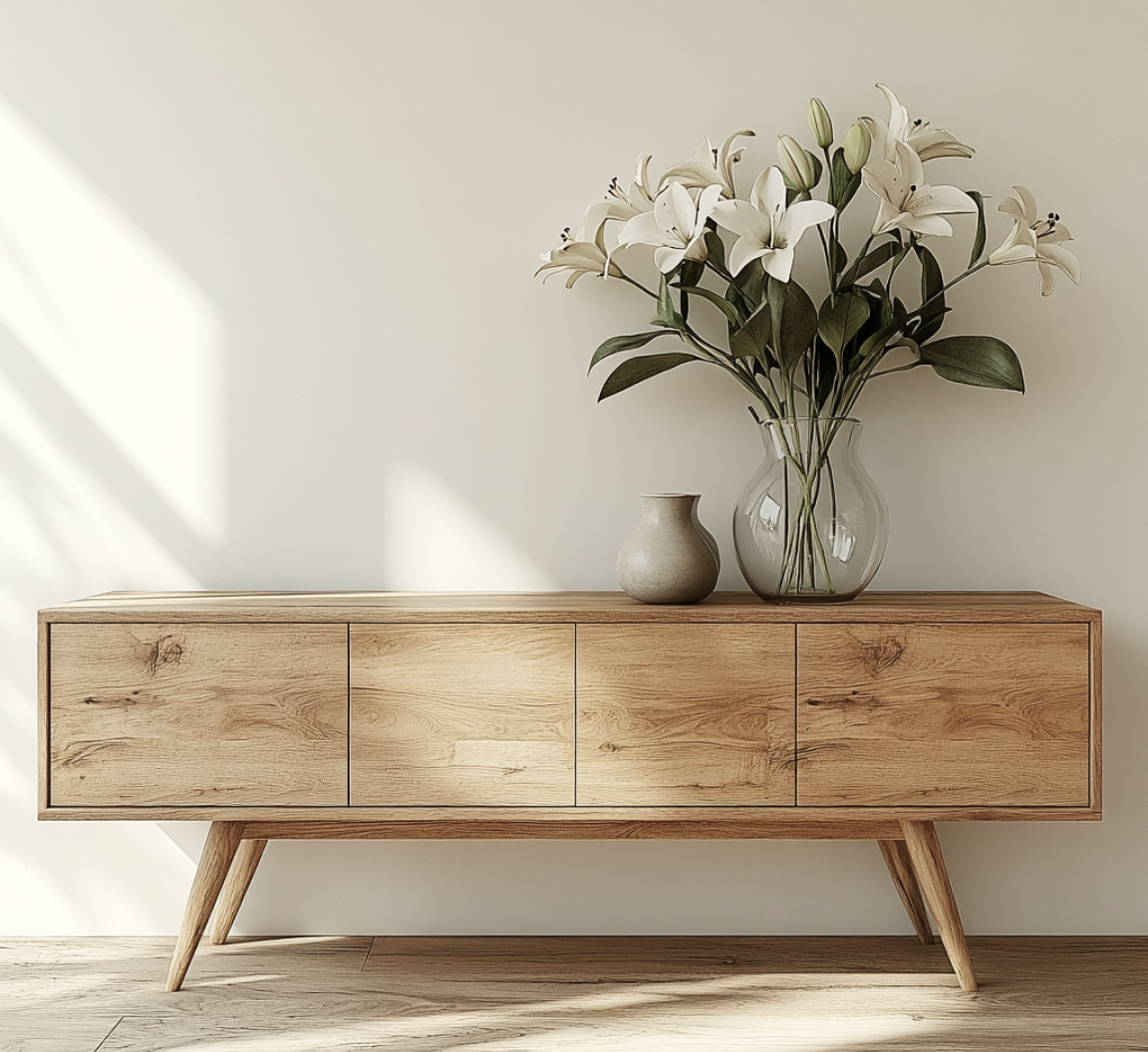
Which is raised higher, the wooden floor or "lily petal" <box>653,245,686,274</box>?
"lily petal" <box>653,245,686,274</box>

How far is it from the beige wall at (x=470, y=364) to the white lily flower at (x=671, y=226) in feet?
0.75

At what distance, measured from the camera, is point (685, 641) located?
5.75 ft

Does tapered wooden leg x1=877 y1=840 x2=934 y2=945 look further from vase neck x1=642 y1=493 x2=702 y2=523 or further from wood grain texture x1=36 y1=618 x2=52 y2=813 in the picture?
wood grain texture x1=36 y1=618 x2=52 y2=813

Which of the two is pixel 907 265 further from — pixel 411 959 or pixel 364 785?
pixel 411 959

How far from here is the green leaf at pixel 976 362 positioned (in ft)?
6.21

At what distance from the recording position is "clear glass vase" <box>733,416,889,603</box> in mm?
1874

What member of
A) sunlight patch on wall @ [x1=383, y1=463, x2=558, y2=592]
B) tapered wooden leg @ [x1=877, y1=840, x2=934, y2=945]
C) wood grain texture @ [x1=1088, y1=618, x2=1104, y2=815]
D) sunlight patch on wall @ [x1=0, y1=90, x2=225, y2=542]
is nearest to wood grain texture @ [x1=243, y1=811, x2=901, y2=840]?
tapered wooden leg @ [x1=877, y1=840, x2=934, y2=945]

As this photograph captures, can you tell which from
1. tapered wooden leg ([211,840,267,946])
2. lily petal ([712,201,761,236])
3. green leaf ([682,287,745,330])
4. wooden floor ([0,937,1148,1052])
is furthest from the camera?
tapered wooden leg ([211,840,267,946])

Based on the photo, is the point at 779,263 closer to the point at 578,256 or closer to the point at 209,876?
the point at 578,256

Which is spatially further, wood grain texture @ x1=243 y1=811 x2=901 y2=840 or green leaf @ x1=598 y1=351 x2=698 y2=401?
green leaf @ x1=598 y1=351 x2=698 y2=401

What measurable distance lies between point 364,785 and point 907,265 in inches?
52.1

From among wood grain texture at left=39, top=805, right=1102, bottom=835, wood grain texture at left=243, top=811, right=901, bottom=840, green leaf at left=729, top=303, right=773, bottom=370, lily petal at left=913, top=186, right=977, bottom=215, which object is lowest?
wood grain texture at left=243, top=811, right=901, bottom=840

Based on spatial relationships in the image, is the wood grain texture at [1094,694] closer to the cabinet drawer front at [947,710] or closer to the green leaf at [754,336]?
A: the cabinet drawer front at [947,710]

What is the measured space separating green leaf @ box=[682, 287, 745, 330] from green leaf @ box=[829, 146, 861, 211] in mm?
242
